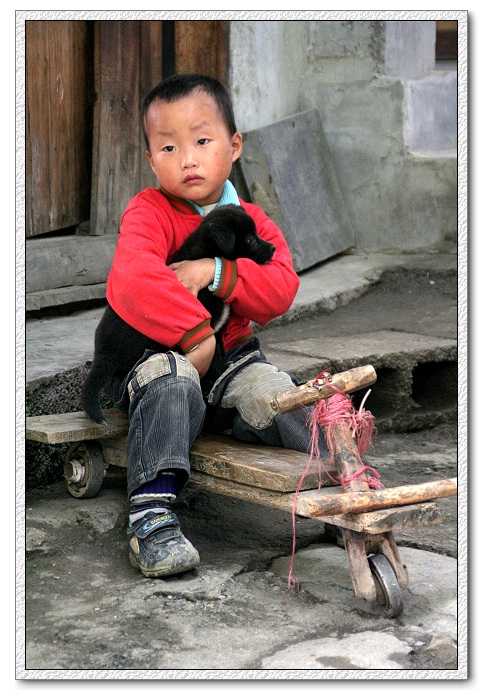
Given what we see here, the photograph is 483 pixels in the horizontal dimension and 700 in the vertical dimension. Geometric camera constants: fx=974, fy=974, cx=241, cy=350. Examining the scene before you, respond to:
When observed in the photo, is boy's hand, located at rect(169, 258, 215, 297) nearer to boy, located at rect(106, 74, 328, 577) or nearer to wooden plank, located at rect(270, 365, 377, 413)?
boy, located at rect(106, 74, 328, 577)

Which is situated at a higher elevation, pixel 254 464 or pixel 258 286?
pixel 258 286

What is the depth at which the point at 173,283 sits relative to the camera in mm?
2471

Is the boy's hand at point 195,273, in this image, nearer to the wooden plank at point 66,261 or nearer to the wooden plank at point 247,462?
the wooden plank at point 247,462

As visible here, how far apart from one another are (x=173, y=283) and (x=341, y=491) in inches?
26.4

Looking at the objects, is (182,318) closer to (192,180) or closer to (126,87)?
(192,180)

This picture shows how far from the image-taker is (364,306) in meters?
4.46

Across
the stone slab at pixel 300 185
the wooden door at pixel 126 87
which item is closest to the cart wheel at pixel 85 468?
the wooden door at pixel 126 87

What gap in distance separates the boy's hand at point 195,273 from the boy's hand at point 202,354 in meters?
0.13

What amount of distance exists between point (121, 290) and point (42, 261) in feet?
4.49

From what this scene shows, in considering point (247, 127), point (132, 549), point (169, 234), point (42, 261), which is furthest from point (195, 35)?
point (132, 549)

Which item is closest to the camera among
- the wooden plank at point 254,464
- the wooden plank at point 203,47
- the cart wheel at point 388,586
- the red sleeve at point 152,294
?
the cart wheel at point 388,586

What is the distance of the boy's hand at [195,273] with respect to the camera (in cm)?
254

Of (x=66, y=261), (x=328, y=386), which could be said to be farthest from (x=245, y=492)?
(x=66, y=261)

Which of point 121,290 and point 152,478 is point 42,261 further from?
point 152,478
